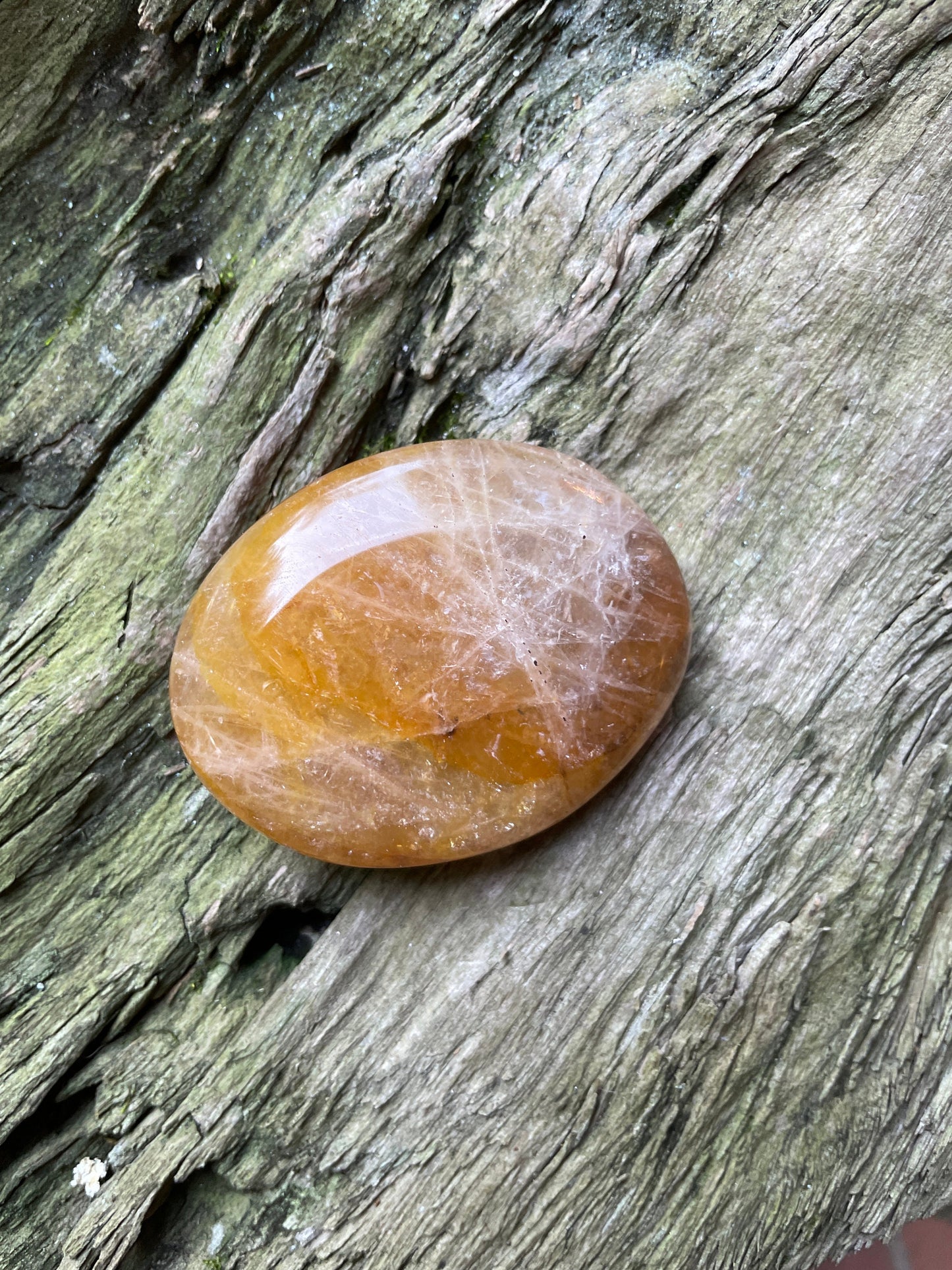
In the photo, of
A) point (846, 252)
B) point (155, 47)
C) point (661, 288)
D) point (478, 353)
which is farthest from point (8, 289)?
point (846, 252)

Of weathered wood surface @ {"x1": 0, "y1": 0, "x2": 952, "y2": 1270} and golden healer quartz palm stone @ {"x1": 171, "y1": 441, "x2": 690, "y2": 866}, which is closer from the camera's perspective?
golden healer quartz palm stone @ {"x1": 171, "y1": 441, "x2": 690, "y2": 866}

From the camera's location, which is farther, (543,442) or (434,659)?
(543,442)

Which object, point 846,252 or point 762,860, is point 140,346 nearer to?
point 846,252

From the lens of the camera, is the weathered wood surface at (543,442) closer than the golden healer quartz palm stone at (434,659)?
No
